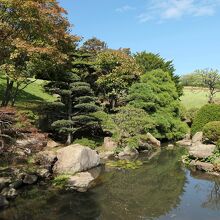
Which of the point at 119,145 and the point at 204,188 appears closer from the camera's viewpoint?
the point at 204,188

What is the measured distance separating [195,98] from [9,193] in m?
51.9

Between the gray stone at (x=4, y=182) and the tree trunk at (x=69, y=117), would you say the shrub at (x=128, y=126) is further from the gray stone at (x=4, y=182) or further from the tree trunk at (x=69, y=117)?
the gray stone at (x=4, y=182)

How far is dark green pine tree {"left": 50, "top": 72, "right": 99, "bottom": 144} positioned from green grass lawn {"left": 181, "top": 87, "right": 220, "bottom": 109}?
32.0m

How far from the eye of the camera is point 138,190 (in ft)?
61.3

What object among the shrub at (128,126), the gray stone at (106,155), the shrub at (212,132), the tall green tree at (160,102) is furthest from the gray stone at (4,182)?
the tall green tree at (160,102)

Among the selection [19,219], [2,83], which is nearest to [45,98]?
[2,83]

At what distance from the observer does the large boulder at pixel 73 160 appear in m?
20.6

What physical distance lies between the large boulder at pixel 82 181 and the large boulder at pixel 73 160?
2.04 feet

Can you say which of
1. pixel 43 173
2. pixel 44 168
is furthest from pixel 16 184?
pixel 44 168

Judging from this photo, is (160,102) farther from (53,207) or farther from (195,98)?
(195,98)

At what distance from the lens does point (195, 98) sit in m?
63.5

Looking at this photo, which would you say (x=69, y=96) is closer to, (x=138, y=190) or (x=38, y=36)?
(x=38, y=36)

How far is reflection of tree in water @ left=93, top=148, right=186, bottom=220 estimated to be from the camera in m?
15.2

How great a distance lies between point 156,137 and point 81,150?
1537cm
